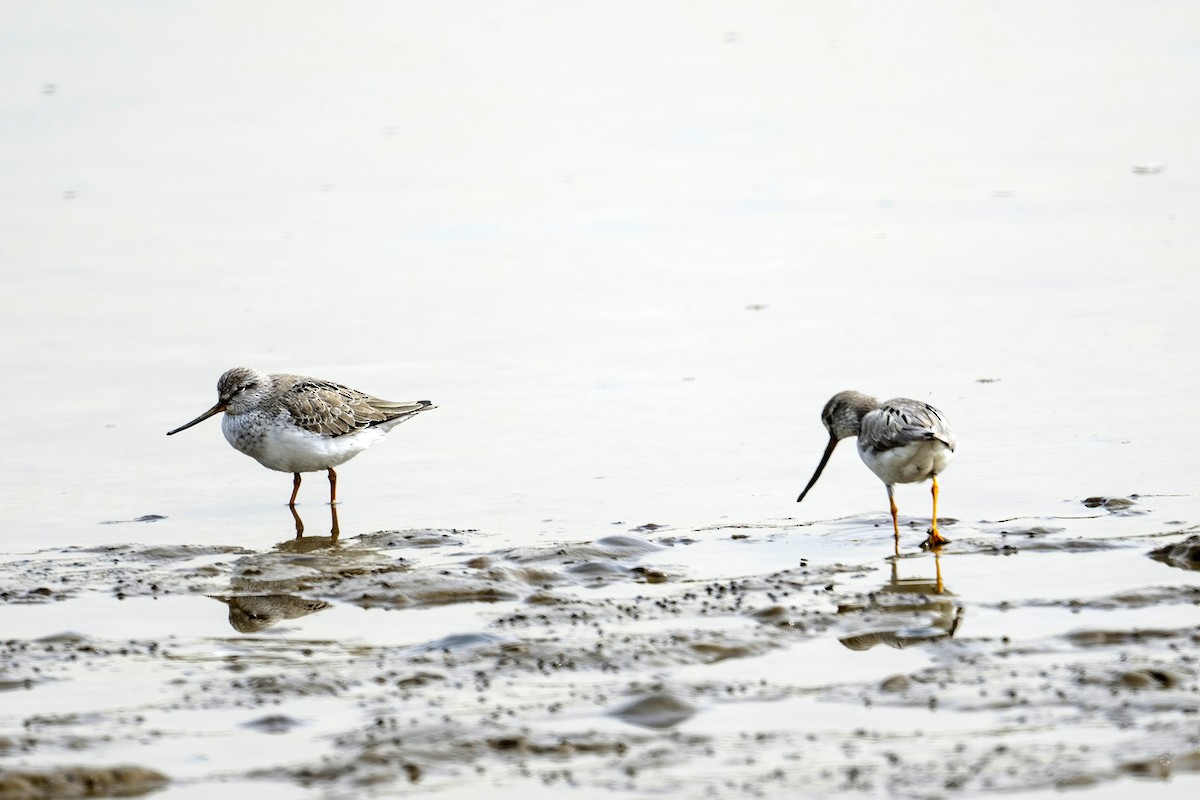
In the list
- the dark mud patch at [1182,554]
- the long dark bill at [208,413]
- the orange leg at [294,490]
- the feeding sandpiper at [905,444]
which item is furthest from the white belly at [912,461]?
the long dark bill at [208,413]

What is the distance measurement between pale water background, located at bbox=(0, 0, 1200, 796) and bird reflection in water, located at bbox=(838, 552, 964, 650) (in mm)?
346

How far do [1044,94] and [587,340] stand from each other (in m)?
8.87

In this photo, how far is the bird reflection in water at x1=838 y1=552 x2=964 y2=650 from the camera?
711 centimetres

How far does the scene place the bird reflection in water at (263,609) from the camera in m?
7.77

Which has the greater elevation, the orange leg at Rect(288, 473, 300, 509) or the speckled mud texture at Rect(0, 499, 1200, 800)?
the orange leg at Rect(288, 473, 300, 509)

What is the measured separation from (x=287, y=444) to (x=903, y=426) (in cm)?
393

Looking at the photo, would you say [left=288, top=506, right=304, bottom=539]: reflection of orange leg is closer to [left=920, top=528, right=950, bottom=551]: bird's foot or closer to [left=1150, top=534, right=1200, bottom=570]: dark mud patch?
[left=920, top=528, right=950, bottom=551]: bird's foot

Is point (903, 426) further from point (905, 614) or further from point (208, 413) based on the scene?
point (208, 413)

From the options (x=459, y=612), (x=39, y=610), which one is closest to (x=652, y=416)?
(x=459, y=612)

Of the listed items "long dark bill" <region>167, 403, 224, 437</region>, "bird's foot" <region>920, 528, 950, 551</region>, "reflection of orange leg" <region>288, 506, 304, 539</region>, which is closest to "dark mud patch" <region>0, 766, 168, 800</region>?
"reflection of orange leg" <region>288, 506, 304, 539</region>

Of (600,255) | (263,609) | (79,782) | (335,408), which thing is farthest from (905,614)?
(600,255)

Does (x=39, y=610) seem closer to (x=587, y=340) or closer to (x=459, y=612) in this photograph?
(x=459, y=612)

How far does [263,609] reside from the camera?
8008 mm

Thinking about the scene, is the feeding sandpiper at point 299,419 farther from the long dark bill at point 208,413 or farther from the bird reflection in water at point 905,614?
the bird reflection in water at point 905,614
